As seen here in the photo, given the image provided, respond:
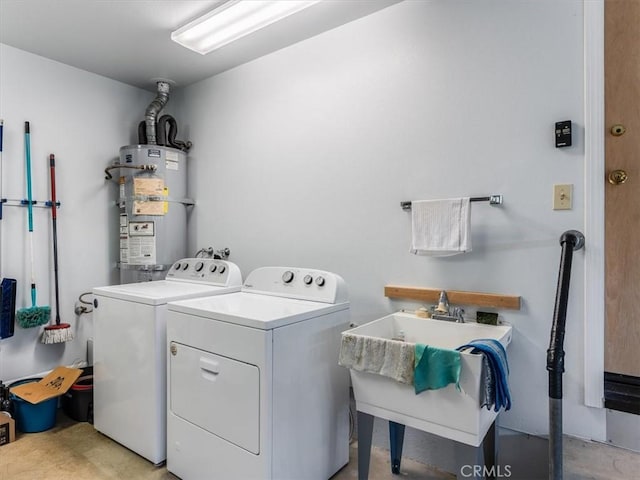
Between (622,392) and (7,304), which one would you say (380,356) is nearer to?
(622,392)

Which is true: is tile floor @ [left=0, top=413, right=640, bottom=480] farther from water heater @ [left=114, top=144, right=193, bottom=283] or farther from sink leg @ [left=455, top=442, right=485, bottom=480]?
water heater @ [left=114, top=144, right=193, bottom=283]

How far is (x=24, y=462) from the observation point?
2.02 meters

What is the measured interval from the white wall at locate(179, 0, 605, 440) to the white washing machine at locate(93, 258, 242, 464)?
67 cm

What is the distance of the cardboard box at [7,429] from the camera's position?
2172 millimetres

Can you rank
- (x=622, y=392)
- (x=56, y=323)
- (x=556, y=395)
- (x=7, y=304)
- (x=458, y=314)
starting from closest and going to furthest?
(x=556, y=395), (x=622, y=392), (x=458, y=314), (x=7, y=304), (x=56, y=323)

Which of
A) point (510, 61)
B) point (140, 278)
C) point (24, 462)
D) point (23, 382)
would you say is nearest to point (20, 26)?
point (140, 278)

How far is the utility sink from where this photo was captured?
4.32 ft

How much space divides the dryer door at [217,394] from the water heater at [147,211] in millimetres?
1192

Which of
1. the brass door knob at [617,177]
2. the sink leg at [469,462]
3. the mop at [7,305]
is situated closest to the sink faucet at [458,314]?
the sink leg at [469,462]

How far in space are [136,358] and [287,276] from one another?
92cm

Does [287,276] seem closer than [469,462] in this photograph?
A: No

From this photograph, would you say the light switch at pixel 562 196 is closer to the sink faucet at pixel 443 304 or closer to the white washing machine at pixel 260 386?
the sink faucet at pixel 443 304

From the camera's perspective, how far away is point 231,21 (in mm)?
2107

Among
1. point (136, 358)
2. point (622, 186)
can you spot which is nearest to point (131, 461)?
point (136, 358)
